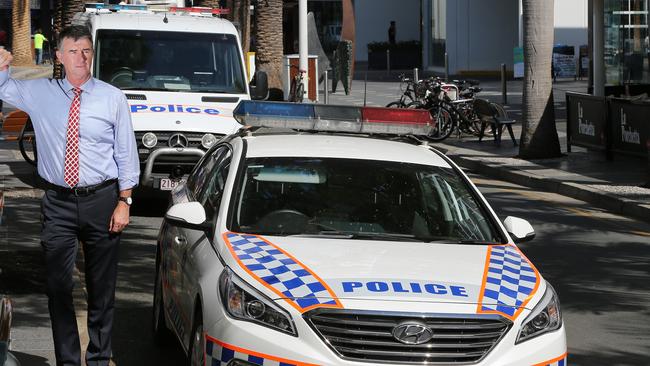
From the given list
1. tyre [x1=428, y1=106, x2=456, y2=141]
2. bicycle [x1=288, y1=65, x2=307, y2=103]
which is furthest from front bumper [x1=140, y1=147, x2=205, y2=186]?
bicycle [x1=288, y1=65, x2=307, y2=103]

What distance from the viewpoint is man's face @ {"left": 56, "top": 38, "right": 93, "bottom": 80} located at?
21.8 feet

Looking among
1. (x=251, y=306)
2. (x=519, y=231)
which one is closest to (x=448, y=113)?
(x=519, y=231)

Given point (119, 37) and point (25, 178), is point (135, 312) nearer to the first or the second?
point (119, 37)

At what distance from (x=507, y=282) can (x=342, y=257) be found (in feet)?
2.67

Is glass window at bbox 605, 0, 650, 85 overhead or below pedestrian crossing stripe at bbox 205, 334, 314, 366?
overhead

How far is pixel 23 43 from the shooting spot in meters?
57.5

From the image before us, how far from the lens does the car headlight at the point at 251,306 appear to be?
5.64m

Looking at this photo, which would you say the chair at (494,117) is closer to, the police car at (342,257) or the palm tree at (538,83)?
the palm tree at (538,83)

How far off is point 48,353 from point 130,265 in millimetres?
3444

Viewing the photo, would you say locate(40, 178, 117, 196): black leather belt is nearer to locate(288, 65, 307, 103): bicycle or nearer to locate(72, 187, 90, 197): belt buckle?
locate(72, 187, 90, 197): belt buckle

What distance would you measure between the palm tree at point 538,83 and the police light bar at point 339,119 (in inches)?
490

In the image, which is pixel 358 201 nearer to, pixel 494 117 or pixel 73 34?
pixel 73 34

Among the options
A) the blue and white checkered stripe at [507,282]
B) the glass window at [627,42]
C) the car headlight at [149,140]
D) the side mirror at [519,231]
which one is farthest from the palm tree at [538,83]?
the blue and white checkered stripe at [507,282]

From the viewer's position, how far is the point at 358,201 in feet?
23.3
